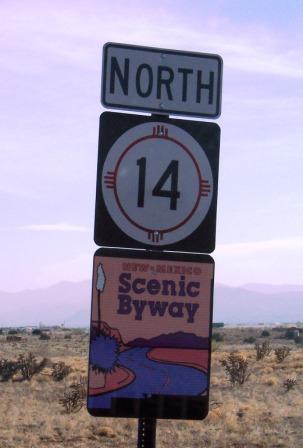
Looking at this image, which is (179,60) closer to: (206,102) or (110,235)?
(206,102)

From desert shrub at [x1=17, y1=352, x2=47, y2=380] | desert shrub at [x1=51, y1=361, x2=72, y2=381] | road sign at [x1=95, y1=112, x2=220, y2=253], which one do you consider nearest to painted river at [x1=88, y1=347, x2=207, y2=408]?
road sign at [x1=95, y1=112, x2=220, y2=253]

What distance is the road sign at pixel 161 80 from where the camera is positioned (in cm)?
338

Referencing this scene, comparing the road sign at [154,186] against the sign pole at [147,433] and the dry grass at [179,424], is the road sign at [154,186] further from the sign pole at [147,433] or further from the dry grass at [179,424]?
the dry grass at [179,424]

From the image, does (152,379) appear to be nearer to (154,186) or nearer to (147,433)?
(147,433)

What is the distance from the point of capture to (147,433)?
Answer: 3.21m

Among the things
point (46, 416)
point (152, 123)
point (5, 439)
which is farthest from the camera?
point (46, 416)

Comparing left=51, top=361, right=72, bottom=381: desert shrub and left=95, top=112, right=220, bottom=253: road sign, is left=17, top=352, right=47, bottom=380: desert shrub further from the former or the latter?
left=95, top=112, right=220, bottom=253: road sign

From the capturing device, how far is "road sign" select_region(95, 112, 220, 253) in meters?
3.23

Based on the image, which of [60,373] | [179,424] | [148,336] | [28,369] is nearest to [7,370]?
[28,369]

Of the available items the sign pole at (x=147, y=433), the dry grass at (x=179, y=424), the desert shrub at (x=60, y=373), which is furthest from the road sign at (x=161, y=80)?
the desert shrub at (x=60, y=373)

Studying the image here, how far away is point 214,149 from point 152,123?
315mm

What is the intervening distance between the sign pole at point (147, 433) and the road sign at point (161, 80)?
143 centimetres

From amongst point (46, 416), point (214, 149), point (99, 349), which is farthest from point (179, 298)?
point (46, 416)

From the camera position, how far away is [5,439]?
15086 mm
